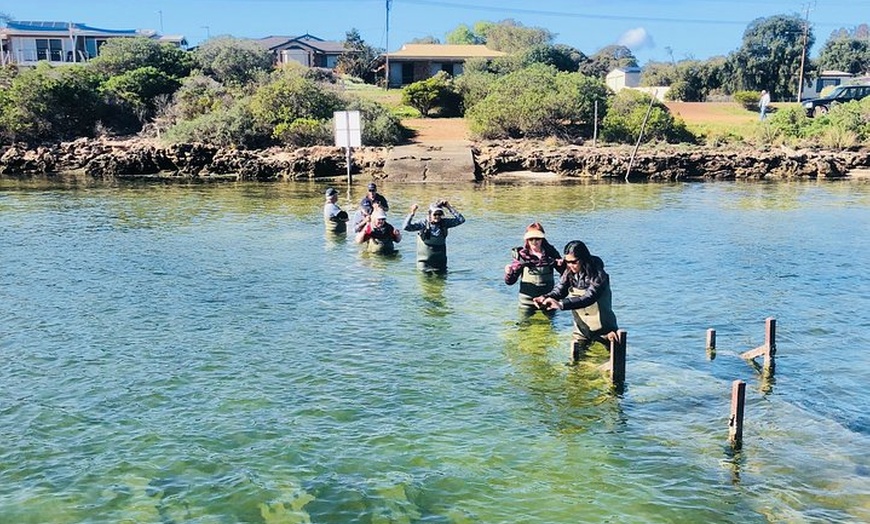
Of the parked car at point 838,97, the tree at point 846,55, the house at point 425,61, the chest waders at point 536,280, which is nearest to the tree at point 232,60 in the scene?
the house at point 425,61

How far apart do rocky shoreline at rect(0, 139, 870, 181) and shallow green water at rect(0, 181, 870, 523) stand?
1858 centimetres

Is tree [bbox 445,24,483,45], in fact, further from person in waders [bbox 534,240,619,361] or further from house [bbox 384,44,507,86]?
person in waders [bbox 534,240,619,361]

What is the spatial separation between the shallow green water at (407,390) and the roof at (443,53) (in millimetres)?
49765

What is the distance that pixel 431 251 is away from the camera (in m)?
17.6

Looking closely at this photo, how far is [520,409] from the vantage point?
10.6 metres

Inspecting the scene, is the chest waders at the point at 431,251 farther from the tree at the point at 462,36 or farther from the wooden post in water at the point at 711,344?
the tree at the point at 462,36

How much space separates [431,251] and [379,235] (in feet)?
8.77

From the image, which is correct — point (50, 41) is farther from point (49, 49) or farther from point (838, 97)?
point (838, 97)

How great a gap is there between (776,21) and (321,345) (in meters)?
76.0

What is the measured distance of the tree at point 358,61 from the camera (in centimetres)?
7688

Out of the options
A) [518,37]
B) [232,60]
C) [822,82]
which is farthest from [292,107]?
[518,37]

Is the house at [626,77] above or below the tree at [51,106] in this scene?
above

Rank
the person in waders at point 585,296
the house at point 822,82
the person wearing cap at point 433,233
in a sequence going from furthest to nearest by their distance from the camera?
the house at point 822,82
the person wearing cap at point 433,233
the person in waders at point 585,296

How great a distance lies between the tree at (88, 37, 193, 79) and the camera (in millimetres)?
57562
